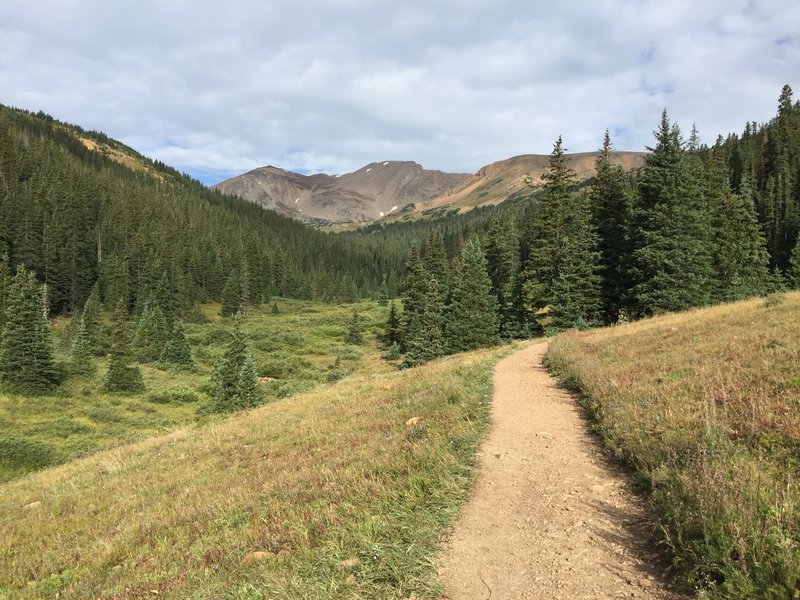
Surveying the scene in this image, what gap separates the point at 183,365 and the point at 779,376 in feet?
188

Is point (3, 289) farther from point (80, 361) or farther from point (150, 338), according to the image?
point (80, 361)

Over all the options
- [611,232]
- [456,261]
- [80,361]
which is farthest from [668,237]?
[80,361]

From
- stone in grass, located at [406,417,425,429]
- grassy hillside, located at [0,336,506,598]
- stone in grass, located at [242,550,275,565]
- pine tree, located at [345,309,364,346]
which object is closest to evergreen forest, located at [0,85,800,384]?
pine tree, located at [345,309,364,346]

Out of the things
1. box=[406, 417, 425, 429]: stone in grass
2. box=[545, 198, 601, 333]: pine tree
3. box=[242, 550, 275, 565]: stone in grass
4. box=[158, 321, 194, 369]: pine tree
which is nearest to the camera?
box=[242, 550, 275, 565]: stone in grass

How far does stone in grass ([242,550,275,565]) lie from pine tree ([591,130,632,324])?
3402 cm

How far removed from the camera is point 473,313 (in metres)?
38.2

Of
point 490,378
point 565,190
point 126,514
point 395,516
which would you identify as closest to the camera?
point 395,516

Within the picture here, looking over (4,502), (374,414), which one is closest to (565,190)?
(374,414)

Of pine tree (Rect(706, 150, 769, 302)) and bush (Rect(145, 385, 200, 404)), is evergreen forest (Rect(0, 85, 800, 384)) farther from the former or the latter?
bush (Rect(145, 385, 200, 404))

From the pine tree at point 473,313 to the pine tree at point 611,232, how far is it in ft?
30.3

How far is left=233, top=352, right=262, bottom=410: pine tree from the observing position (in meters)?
27.9

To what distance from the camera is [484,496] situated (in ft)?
22.9

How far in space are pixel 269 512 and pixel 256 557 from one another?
1779mm

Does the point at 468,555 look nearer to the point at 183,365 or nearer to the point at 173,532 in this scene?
the point at 173,532
